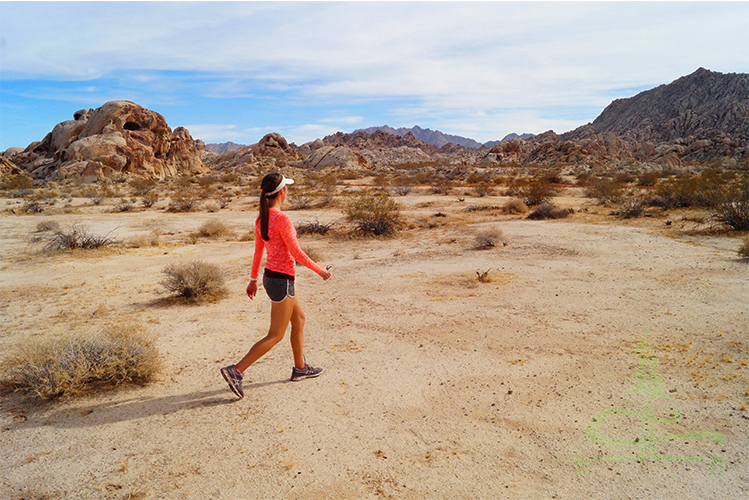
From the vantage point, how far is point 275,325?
153 inches

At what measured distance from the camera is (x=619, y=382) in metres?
4.17

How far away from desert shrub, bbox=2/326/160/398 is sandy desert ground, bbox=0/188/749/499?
0.14 meters

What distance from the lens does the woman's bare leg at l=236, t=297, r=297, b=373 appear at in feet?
12.7

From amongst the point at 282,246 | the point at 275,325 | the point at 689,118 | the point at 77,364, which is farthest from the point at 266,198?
the point at 689,118

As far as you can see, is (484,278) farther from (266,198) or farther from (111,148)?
(111,148)

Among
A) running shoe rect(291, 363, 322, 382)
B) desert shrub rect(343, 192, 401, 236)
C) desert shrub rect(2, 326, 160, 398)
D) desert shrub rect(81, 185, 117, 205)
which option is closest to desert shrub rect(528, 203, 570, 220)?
desert shrub rect(343, 192, 401, 236)

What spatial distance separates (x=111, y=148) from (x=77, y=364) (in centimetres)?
4446

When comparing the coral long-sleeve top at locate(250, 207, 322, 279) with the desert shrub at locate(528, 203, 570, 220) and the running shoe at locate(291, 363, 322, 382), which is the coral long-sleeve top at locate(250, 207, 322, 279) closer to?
the running shoe at locate(291, 363, 322, 382)

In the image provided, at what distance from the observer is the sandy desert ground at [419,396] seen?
2.97 m

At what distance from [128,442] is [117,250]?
370 inches

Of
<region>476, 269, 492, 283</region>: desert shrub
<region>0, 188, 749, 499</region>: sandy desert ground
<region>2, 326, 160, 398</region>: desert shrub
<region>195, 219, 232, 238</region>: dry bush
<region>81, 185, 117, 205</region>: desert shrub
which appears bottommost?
<region>0, 188, 749, 499</region>: sandy desert ground

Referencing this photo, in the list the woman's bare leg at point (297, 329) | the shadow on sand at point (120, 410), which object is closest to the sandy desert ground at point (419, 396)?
the shadow on sand at point (120, 410)

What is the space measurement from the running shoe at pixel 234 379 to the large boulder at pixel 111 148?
4120cm

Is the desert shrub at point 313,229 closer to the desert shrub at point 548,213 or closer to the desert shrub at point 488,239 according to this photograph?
the desert shrub at point 488,239
